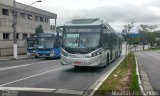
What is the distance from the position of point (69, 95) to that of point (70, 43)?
972 centimetres

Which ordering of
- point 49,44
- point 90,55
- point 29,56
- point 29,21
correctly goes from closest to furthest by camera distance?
point 90,55, point 49,44, point 29,56, point 29,21

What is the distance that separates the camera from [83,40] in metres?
20.8

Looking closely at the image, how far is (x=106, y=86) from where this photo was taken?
42.8 feet

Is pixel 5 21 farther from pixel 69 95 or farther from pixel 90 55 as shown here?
pixel 69 95

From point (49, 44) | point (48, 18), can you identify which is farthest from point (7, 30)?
point (48, 18)

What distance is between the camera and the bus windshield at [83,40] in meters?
20.6

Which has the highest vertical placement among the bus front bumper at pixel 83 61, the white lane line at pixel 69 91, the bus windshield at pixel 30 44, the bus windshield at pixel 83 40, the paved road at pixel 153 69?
the bus windshield at pixel 83 40

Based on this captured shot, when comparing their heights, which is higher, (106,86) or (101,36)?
(101,36)

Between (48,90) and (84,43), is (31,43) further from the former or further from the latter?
(48,90)

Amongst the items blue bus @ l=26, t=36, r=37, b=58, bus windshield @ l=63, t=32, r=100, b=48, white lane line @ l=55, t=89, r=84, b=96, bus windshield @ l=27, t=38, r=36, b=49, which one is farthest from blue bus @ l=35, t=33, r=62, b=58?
white lane line @ l=55, t=89, r=84, b=96

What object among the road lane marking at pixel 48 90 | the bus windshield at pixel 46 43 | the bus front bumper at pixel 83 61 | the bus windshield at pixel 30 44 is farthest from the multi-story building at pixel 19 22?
A: the road lane marking at pixel 48 90

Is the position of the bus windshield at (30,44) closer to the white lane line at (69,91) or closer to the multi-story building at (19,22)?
the multi-story building at (19,22)

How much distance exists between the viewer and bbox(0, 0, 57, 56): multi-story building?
5034 cm

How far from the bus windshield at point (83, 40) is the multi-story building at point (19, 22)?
2702 centimetres
